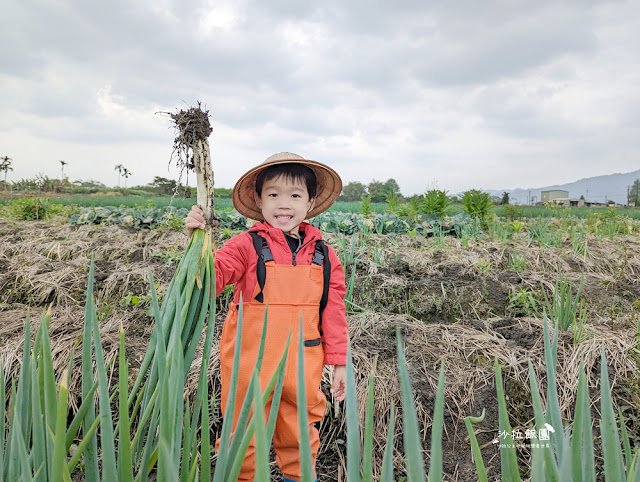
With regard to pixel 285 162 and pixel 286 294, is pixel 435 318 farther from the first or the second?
pixel 285 162

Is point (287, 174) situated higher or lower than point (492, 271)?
higher

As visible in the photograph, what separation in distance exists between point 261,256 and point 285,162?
0.41m

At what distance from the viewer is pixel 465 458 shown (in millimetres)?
1965

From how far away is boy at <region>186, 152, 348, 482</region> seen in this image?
1703mm

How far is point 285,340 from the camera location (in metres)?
1.70

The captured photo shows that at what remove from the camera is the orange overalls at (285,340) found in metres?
1.69

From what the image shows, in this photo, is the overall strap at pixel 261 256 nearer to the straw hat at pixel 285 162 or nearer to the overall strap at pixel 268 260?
the overall strap at pixel 268 260

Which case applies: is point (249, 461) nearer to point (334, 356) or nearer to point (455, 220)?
point (334, 356)

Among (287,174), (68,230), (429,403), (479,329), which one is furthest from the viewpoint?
(68,230)

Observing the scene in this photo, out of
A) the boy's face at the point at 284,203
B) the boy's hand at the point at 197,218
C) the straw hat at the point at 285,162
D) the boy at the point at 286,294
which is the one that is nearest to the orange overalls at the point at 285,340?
the boy at the point at 286,294

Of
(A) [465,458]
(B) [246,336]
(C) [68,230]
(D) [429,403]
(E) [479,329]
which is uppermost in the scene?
(C) [68,230]

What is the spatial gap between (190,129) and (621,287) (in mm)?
4146

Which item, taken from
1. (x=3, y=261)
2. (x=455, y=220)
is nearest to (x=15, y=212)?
(x=3, y=261)

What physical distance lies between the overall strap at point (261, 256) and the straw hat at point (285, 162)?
0.26 meters
